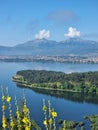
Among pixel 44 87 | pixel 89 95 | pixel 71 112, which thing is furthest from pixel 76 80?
pixel 71 112

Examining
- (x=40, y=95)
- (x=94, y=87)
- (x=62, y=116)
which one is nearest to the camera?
(x=62, y=116)

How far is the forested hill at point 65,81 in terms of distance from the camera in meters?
37.6

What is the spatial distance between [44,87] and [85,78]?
19.7 feet

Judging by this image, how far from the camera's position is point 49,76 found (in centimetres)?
4381

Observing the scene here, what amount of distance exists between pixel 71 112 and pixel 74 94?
9162mm

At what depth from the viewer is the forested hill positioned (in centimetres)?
3759

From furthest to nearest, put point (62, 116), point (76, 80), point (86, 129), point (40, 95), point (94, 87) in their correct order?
point (76, 80) → point (94, 87) → point (40, 95) → point (62, 116) → point (86, 129)

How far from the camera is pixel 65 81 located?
133ft

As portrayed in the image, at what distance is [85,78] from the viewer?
4194 centimetres

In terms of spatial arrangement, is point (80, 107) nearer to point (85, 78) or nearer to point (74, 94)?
point (74, 94)

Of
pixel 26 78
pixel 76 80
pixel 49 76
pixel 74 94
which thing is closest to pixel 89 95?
pixel 74 94

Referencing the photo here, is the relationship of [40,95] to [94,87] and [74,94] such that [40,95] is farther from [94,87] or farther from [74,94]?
[94,87]

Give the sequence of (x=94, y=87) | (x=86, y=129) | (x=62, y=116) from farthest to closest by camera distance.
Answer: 1. (x=94, y=87)
2. (x=62, y=116)
3. (x=86, y=129)

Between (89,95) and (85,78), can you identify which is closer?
(89,95)
